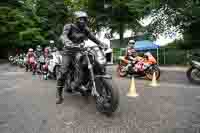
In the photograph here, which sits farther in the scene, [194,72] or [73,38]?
[194,72]

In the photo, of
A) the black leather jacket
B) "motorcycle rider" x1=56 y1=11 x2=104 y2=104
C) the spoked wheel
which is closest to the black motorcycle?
"motorcycle rider" x1=56 y1=11 x2=104 y2=104

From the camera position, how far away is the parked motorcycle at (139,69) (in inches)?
429

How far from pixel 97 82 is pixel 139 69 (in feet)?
21.6

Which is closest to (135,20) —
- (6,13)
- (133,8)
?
(133,8)

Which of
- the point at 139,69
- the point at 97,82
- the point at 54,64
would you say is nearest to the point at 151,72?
the point at 139,69

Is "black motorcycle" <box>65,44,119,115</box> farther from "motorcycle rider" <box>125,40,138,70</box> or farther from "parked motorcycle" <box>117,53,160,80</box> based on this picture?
"motorcycle rider" <box>125,40,138,70</box>

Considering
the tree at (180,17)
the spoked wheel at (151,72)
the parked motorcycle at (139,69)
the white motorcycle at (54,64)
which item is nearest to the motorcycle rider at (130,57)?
the parked motorcycle at (139,69)

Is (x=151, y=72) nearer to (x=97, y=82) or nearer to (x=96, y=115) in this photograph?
(x=97, y=82)

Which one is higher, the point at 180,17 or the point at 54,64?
the point at 180,17

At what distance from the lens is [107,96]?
4.66 meters

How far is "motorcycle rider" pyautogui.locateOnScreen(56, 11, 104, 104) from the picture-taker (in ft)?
17.5

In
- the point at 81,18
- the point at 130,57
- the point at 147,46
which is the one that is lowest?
the point at 130,57

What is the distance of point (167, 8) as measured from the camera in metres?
19.5

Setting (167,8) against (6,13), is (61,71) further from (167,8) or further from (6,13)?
(6,13)
